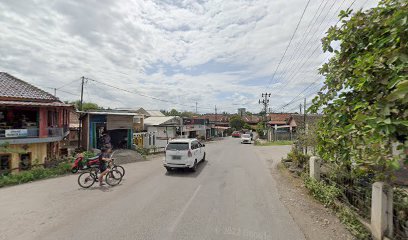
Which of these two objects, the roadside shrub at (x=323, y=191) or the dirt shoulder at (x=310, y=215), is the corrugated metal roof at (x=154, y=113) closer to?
the dirt shoulder at (x=310, y=215)

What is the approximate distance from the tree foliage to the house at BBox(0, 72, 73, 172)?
1533 centimetres

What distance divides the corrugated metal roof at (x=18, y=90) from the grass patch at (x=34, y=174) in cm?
606

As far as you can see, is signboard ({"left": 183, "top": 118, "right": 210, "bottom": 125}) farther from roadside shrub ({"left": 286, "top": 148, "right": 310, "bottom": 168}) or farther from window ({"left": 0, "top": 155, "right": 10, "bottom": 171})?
roadside shrub ({"left": 286, "top": 148, "right": 310, "bottom": 168})

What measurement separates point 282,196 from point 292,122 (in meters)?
40.5

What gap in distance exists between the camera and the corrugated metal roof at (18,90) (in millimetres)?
14683

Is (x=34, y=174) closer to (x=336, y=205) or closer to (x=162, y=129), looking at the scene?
(x=336, y=205)

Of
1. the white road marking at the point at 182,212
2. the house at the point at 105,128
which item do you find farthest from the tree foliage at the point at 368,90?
the house at the point at 105,128

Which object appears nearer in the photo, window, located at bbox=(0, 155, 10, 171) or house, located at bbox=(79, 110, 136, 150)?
window, located at bbox=(0, 155, 10, 171)

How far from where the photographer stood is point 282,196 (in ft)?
25.7

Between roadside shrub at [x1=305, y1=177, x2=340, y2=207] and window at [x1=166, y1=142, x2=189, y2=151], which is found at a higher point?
window at [x1=166, y1=142, x2=189, y2=151]

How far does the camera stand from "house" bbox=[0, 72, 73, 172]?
511 inches

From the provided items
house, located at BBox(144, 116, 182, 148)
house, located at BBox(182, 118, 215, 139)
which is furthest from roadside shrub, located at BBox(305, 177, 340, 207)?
house, located at BBox(182, 118, 215, 139)

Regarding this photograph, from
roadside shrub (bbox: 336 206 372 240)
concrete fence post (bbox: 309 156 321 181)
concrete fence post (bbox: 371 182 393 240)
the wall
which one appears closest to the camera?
concrete fence post (bbox: 371 182 393 240)

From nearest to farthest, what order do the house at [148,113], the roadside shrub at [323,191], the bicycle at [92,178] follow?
the roadside shrub at [323,191] → the bicycle at [92,178] → the house at [148,113]
